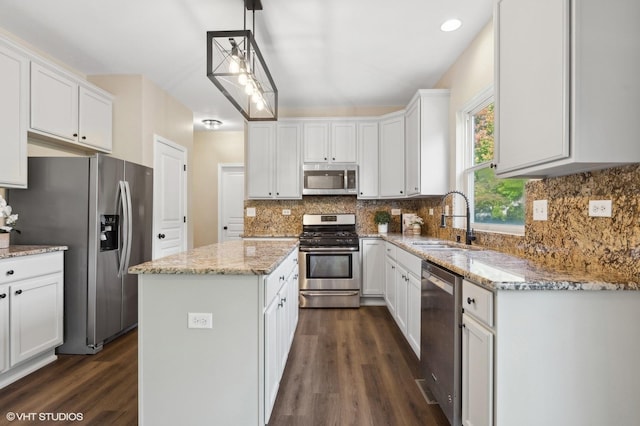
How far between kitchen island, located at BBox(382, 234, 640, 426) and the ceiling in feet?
6.92

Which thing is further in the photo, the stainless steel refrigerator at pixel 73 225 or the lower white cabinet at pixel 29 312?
the stainless steel refrigerator at pixel 73 225

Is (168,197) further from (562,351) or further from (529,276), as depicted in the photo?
(562,351)

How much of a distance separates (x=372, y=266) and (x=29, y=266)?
3.28m

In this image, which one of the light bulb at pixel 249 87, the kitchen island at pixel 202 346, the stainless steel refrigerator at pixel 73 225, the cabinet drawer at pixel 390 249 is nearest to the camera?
the kitchen island at pixel 202 346

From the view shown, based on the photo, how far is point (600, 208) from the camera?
58.0 inches

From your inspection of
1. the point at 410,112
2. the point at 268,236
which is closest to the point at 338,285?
the point at 268,236

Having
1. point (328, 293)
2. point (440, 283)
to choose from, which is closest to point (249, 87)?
point (440, 283)

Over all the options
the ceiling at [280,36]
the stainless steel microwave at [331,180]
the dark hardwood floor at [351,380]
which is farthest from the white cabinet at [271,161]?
the dark hardwood floor at [351,380]

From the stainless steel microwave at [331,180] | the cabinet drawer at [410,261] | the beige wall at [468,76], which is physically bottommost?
the cabinet drawer at [410,261]

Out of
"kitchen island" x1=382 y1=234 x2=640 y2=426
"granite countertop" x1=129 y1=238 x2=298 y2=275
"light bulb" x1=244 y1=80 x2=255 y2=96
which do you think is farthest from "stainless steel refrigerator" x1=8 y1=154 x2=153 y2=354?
"kitchen island" x1=382 y1=234 x2=640 y2=426

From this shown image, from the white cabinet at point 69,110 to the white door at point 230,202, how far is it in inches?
99.5

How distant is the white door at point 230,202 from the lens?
19.6 feet

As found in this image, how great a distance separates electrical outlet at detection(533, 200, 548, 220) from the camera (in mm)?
1884

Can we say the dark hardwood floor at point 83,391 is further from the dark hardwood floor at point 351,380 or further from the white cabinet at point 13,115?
the white cabinet at point 13,115
